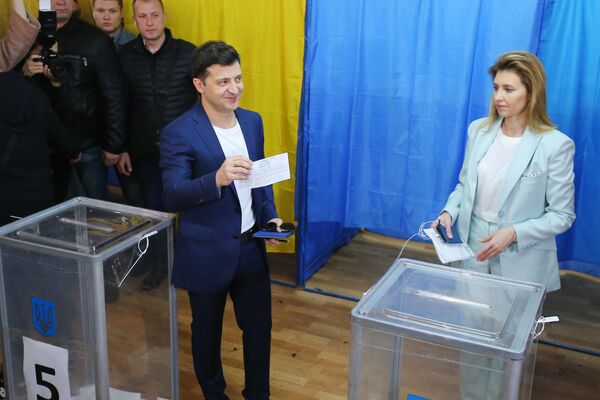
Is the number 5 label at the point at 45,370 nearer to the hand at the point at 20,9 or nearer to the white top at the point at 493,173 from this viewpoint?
the white top at the point at 493,173

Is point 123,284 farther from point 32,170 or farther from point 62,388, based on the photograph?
point 32,170

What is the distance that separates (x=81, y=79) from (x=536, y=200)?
2351 mm

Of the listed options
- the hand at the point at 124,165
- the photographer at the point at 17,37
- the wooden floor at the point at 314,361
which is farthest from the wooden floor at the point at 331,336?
the photographer at the point at 17,37

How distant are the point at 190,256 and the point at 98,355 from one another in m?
0.46

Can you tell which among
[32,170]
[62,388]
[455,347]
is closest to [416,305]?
[455,347]

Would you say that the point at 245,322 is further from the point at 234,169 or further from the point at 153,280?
the point at 234,169

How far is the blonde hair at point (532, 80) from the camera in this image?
7.96 ft

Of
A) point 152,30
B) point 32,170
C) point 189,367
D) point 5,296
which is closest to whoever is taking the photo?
point 5,296

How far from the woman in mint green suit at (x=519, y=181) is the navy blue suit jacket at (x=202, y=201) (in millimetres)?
→ 781

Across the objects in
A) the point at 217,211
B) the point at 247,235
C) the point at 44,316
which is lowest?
the point at 44,316

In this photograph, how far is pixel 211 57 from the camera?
2375 mm

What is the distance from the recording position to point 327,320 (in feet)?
12.3

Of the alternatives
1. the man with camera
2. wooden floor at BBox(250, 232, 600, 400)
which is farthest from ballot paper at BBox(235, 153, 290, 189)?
the man with camera

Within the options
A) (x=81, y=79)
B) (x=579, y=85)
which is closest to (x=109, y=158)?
(x=81, y=79)
